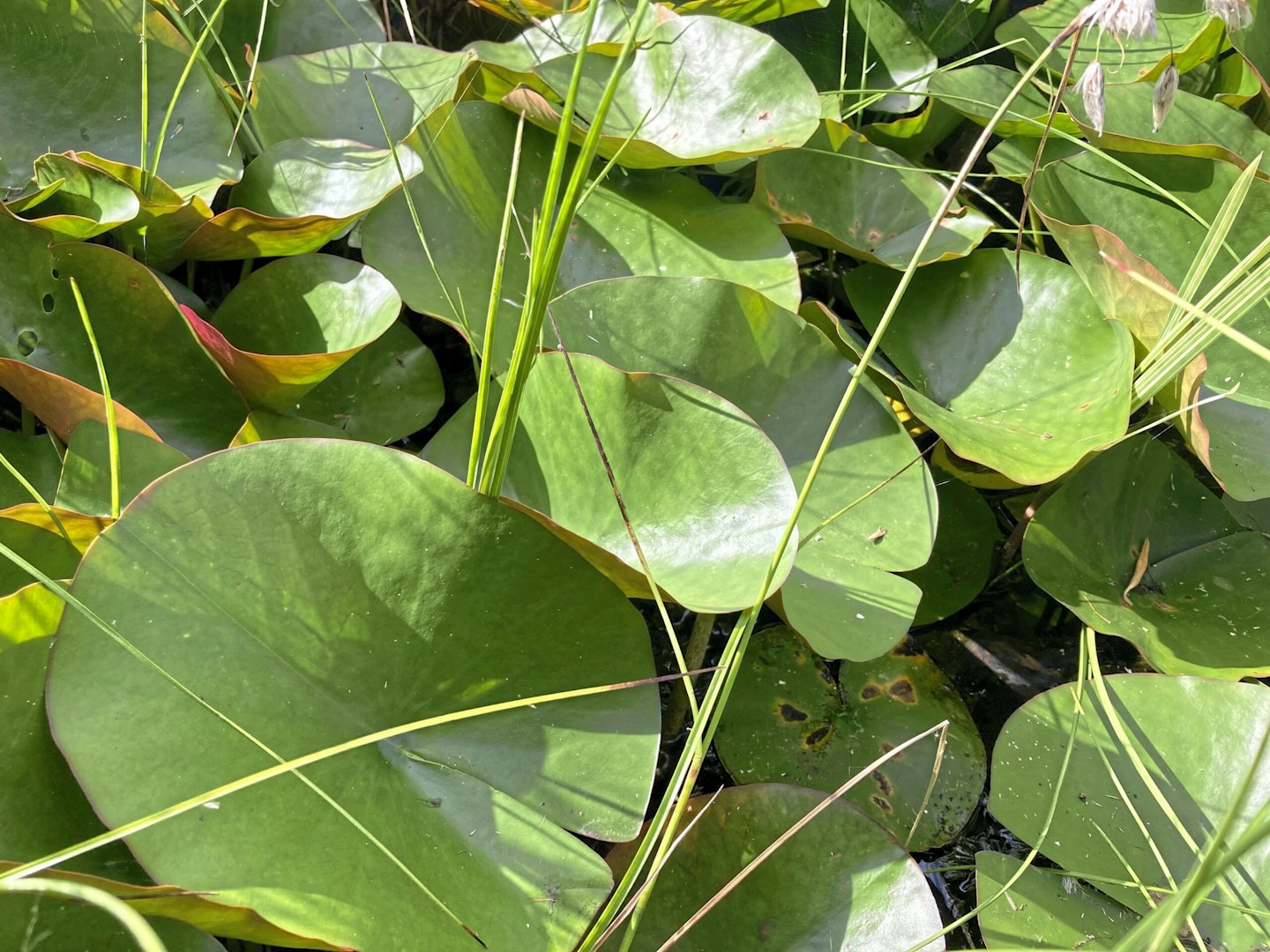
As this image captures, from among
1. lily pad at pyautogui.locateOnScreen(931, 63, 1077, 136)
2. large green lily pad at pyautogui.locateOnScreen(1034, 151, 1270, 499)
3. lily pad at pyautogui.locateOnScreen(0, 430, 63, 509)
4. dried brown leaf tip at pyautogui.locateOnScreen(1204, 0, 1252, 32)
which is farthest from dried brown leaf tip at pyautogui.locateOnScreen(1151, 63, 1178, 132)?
lily pad at pyautogui.locateOnScreen(0, 430, 63, 509)

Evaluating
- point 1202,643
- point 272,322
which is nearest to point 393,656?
point 272,322

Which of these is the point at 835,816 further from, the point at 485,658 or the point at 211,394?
the point at 211,394

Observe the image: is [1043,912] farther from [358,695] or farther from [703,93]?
[703,93]

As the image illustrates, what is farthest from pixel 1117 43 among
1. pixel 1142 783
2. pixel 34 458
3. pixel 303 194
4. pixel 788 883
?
pixel 34 458

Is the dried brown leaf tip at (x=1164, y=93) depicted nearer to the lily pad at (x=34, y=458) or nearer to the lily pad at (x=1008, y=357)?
the lily pad at (x=1008, y=357)

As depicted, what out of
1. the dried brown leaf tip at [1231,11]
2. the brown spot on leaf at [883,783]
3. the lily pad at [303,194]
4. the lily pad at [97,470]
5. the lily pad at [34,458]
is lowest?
the brown spot on leaf at [883,783]

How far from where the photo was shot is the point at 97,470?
2.27 feet

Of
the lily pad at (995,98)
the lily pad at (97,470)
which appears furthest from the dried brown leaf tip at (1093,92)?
the lily pad at (97,470)

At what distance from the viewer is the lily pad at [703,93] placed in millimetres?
993

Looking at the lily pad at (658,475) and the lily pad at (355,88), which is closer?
the lily pad at (658,475)

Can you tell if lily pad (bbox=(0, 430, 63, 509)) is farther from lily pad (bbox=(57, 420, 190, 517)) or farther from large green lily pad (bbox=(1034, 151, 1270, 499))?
large green lily pad (bbox=(1034, 151, 1270, 499))

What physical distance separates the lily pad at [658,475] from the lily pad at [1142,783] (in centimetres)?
35

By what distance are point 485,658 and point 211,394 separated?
0.45 meters

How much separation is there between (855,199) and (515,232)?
44 centimetres
